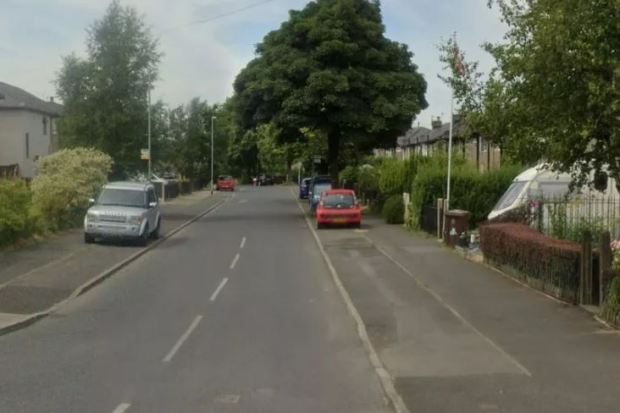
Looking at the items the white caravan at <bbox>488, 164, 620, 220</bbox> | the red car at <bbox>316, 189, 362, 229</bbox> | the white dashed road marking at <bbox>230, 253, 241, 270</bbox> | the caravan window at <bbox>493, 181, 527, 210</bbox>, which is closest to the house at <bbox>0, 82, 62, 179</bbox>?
the red car at <bbox>316, 189, 362, 229</bbox>

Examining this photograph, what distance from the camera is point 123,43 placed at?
42219mm

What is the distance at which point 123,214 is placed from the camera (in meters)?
28.4

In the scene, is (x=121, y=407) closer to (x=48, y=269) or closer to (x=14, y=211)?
(x=48, y=269)

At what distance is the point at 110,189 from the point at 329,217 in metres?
10.4

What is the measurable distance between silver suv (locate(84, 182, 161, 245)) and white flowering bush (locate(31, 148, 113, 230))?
1813 mm

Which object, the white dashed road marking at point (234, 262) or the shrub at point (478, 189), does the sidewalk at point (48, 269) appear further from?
the shrub at point (478, 189)

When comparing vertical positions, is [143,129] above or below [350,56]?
below

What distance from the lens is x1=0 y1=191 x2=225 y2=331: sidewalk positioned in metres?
16.0

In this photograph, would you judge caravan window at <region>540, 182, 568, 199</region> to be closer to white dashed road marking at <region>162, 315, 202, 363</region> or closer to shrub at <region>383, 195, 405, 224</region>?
shrub at <region>383, 195, 405, 224</region>

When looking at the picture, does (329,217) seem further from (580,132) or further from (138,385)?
(138,385)

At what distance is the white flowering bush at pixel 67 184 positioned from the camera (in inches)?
1230

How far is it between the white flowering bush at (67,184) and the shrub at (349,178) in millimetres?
24910

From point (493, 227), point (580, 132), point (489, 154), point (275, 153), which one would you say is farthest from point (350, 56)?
Result: point (275, 153)

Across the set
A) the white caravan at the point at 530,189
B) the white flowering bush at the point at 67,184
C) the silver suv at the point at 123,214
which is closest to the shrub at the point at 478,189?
the white caravan at the point at 530,189
